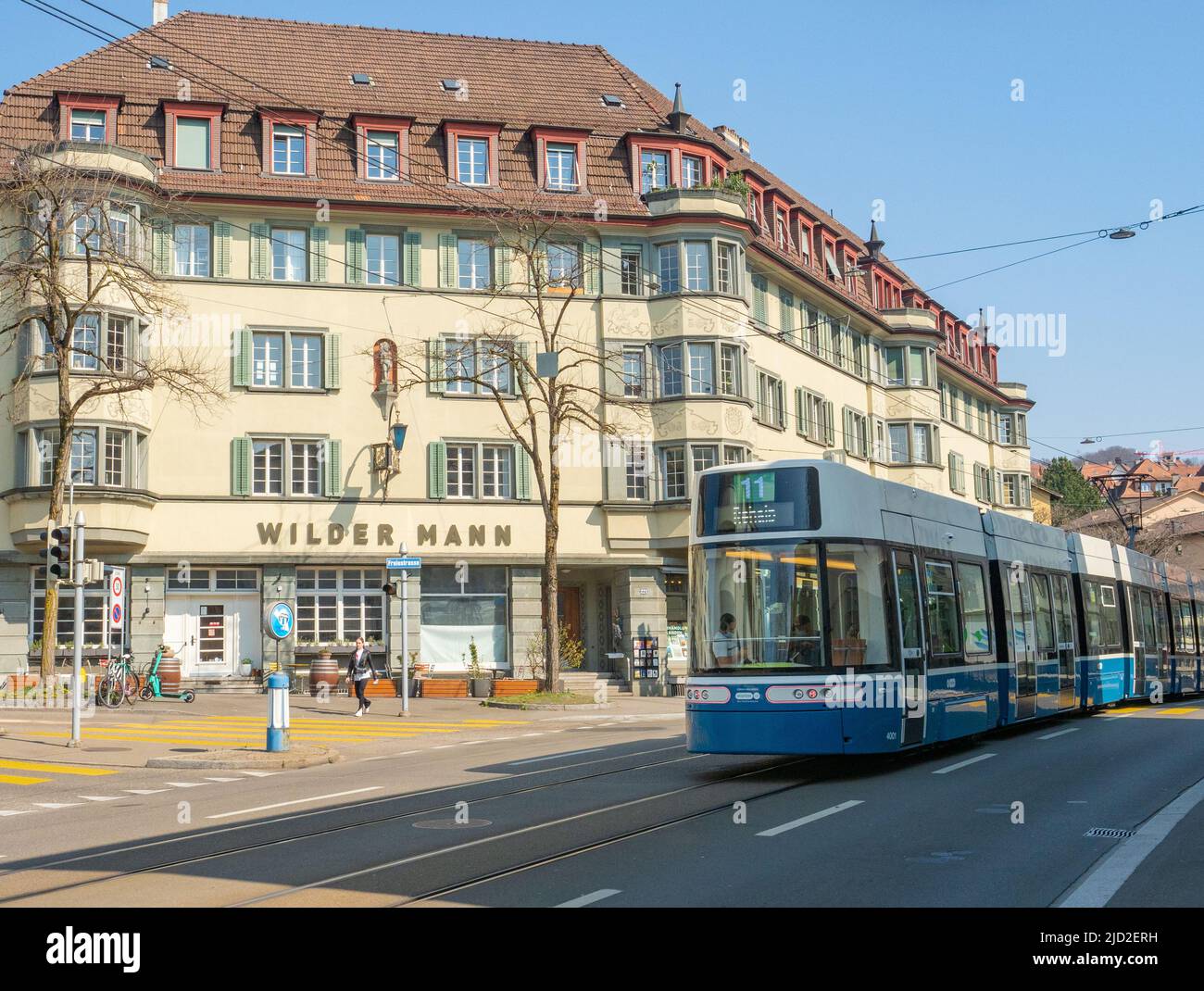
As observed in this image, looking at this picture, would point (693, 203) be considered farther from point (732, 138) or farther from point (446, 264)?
point (732, 138)

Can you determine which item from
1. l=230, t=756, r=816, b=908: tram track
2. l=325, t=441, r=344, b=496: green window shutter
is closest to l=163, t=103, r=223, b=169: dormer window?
l=325, t=441, r=344, b=496: green window shutter

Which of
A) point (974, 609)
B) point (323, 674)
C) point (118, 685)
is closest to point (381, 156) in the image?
point (323, 674)

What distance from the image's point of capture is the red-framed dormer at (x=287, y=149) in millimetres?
40719

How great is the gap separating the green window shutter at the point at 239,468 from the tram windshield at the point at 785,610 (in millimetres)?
26326

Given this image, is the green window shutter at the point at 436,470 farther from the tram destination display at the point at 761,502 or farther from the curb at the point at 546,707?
the tram destination display at the point at 761,502

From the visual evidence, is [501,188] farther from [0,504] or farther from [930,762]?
[930,762]

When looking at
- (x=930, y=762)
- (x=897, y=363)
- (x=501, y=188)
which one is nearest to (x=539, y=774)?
(x=930, y=762)

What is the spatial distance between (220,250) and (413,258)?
17.8 feet

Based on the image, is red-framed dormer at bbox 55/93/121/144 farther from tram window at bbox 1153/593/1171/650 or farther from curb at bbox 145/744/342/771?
tram window at bbox 1153/593/1171/650

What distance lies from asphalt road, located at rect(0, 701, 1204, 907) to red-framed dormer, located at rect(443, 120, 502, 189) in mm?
26532

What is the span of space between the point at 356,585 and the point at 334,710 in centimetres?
746

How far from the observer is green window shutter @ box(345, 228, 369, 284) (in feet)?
134

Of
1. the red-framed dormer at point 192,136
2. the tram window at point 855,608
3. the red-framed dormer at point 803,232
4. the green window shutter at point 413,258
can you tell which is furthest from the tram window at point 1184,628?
the red-framed dormer at point 192,136
